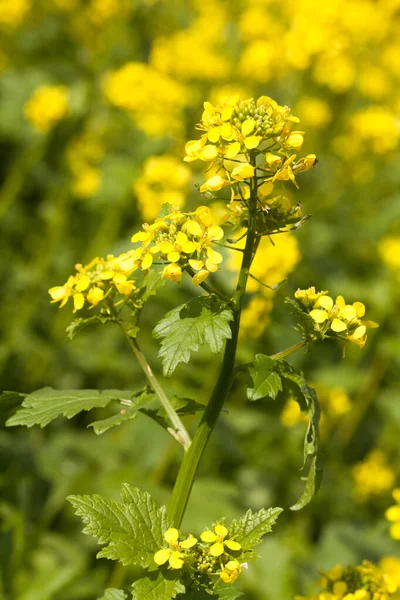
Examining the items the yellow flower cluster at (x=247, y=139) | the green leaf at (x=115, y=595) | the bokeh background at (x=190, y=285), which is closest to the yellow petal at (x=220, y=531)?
the green leaf at (x=115, y=595)

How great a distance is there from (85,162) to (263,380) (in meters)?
3.42

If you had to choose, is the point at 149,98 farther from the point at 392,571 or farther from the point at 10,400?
the point at 392,571

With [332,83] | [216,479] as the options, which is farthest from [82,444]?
[332,83]

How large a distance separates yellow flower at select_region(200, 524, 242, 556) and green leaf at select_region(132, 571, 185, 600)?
8 centimetres

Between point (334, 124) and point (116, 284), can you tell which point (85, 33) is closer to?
point (334, 124)

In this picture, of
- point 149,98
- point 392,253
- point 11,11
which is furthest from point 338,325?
point 11,11

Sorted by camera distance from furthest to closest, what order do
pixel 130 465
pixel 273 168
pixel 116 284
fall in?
pixel 130 465, pixel 116 284, pixel 273 168

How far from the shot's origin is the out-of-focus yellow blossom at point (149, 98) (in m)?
3.86

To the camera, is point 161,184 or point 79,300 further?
point 161,184

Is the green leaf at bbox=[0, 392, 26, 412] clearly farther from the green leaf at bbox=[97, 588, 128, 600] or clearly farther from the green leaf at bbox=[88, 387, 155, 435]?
the green leaf at bbox=[97, 588, 128, 600]

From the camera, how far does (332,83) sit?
4.39 metres

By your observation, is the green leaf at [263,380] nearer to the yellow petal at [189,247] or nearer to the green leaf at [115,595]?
the yellow petal at [189,247]

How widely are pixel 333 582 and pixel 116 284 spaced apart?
2.50 feet

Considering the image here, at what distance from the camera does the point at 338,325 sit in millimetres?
1359
